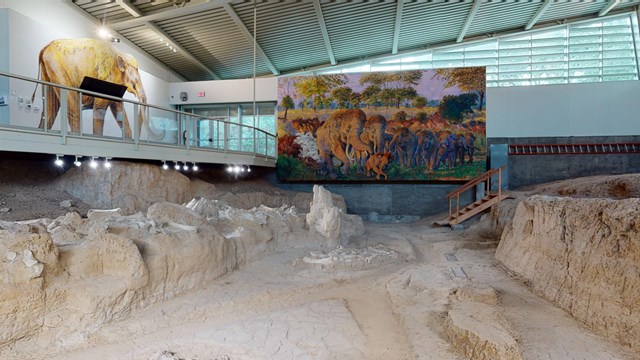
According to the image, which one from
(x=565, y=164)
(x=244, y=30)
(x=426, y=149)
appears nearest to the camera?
(x=565, y=164)

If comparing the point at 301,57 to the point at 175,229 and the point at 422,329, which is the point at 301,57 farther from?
the point at 422,329

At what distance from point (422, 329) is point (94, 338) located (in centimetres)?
444

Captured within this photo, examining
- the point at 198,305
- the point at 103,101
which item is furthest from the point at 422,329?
the point at 103,101

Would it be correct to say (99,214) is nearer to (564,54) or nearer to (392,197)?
(392,197)

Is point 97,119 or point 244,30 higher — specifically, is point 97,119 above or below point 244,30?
below

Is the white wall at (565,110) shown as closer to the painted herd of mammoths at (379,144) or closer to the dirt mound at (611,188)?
the painted herd of mammoths at (379,144)

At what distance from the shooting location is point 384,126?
15188 millimetres

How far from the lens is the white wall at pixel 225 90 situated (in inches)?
653

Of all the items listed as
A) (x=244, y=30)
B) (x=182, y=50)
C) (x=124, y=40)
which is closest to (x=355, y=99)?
(x=244, y=30)

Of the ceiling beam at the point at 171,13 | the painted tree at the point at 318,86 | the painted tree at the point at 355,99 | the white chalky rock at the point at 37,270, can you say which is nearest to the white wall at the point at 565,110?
the painted tree at the point at 355,99

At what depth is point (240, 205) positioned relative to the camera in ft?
40.3

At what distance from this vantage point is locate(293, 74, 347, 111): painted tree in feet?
51.1

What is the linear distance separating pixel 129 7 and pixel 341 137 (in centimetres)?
928

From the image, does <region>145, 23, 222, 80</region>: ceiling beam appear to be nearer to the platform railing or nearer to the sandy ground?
the platform railing
